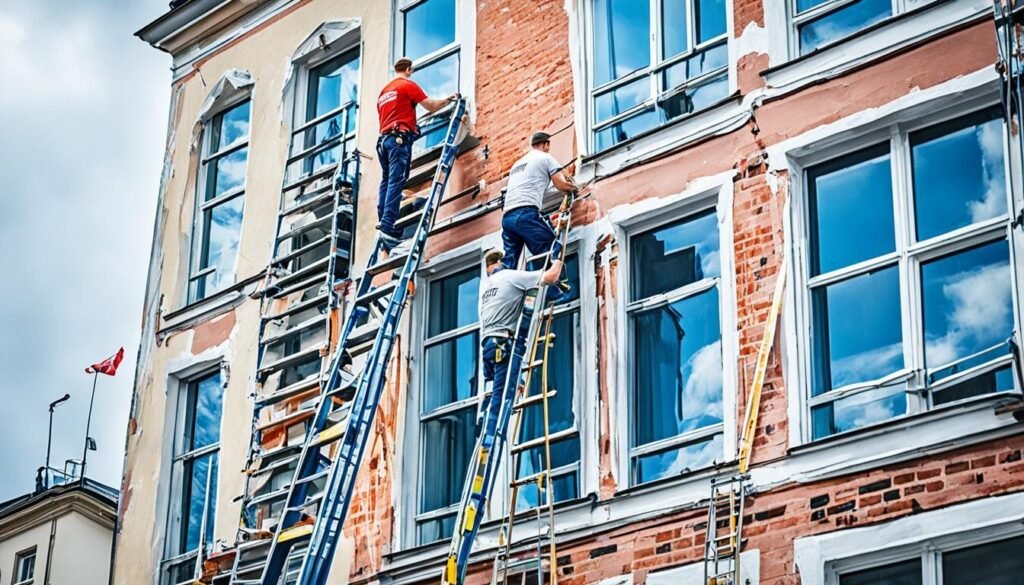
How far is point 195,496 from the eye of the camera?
668 inches

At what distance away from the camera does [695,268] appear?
13.5 metres

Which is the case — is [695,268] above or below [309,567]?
above

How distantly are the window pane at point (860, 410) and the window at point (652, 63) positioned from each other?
272cm

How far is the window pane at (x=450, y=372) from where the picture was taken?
1480 centimetres

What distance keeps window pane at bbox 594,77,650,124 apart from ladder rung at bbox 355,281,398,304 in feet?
6.77

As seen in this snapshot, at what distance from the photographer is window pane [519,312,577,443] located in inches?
546

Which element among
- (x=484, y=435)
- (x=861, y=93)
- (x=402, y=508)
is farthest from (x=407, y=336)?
(x=861, y=93)

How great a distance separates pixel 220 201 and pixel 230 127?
0.84 meters

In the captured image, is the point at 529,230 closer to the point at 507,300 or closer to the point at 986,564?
the point at 507,300

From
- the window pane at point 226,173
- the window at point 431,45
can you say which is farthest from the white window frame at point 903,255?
the window pane at point 226,173

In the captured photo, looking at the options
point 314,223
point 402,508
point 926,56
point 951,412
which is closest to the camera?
point 951,412

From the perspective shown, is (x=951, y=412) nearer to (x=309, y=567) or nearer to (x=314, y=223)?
(x=309, y=567)

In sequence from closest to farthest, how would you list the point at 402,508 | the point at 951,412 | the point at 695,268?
the point at 951,412, the point at 695,268, the point at 402,508

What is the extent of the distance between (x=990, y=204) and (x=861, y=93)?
1296 millimetres
